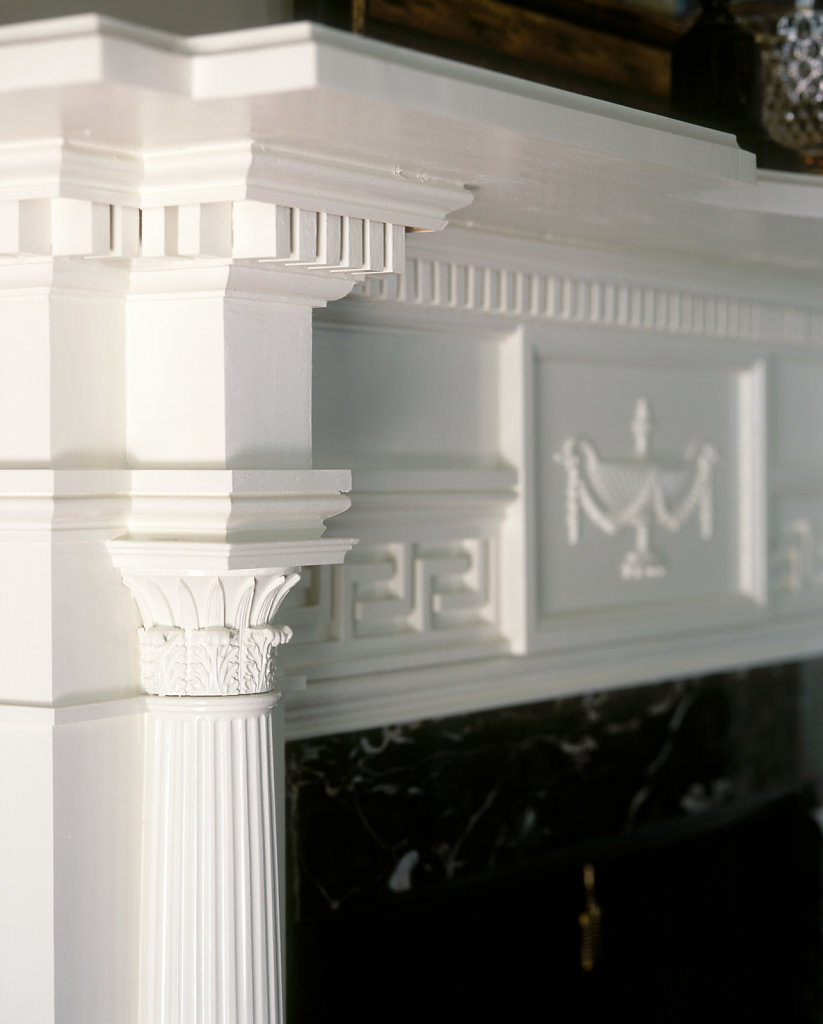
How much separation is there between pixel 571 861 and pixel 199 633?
77 centimetres

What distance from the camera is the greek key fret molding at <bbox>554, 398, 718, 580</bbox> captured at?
58.0 inches

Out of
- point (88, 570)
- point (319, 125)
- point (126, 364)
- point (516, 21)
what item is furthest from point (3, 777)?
point (516, 21)

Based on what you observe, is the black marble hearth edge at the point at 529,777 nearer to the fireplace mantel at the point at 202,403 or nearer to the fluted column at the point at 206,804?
the fireplace mantel at the point at 202,403

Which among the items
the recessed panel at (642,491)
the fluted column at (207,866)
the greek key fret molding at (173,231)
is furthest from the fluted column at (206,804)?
the recessed panel at (642,491)

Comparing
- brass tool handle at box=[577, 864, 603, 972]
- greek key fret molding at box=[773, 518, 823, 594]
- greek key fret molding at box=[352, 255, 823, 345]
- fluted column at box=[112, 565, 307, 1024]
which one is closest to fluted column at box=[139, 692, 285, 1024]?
fluted column at box=[112, 565, 307, 1024]

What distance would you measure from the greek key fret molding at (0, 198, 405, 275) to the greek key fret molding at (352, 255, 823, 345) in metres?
0.29

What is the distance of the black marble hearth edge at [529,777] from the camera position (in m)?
1.26

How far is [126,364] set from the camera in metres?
0.91

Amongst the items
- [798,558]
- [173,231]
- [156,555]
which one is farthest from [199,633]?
[798,558]

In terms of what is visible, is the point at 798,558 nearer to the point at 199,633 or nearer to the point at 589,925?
the point at 589,925

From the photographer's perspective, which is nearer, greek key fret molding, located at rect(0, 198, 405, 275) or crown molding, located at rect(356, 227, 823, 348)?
greek key fret molding, located at rect(0, 198, 405, 275)

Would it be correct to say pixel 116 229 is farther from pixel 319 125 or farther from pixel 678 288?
pixel 678 288

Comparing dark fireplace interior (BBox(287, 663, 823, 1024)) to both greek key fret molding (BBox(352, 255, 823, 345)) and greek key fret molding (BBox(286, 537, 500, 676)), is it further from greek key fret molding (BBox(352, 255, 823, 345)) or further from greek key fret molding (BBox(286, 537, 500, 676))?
greek key fret molding (BBox(352, 255, 823, 345))

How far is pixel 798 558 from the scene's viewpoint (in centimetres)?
180
